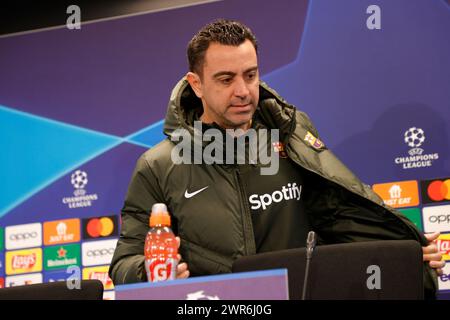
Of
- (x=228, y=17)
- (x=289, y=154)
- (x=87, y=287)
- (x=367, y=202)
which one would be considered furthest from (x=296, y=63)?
(x=87, y=287)

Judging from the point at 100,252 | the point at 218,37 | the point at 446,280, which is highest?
the point at 218,37

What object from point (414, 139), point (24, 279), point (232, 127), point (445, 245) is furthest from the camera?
point (24, 279)

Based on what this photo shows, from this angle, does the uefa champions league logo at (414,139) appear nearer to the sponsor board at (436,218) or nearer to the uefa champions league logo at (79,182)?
the sponsor board at (436,218)

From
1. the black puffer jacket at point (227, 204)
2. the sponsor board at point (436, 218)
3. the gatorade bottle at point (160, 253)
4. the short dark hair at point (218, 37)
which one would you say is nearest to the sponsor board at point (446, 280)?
the sponsor board at point (436, 218)

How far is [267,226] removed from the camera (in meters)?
2.10

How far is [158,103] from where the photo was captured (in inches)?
126

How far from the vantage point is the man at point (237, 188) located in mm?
2014

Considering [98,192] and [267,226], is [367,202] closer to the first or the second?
[267,226]

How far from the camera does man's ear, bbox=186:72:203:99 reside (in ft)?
7.32

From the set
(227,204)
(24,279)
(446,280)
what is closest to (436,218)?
(446,280)

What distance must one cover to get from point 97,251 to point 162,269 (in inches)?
73.0

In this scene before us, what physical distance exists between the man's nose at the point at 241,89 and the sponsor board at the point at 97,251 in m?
1.39

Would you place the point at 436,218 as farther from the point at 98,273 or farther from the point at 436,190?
the point at 98,273

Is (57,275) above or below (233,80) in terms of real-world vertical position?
below
